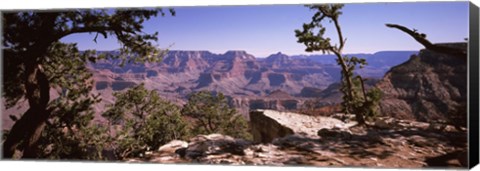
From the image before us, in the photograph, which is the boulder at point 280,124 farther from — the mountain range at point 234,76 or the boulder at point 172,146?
the boulder at point 172,146

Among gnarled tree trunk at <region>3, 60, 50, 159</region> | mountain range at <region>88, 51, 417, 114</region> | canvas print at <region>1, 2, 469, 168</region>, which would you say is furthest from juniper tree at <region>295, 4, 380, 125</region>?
gnarled tree trunk at <region>3, 60, 50, 159</region>

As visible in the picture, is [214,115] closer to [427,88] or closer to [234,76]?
[234,76]

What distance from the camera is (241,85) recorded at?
321 inches

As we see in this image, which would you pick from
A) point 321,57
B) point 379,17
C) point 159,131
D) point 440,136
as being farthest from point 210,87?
point 440,136

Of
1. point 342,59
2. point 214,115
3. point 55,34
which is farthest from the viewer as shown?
point 55,34

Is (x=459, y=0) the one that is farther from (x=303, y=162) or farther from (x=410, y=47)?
(x=303, y=162)

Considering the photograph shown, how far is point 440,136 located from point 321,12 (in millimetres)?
1992

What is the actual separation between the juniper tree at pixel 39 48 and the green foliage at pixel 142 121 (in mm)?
519

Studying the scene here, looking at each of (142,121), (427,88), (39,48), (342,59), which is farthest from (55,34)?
(427,88)

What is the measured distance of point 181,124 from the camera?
8.35m

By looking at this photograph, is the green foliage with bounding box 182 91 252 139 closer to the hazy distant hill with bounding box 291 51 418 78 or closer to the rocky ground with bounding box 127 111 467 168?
the rocky ground with bounding box 127 111 467 168

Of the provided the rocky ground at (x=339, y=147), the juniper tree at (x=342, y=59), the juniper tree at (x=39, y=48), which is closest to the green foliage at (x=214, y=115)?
the rocky ground at (x=339, y=147)

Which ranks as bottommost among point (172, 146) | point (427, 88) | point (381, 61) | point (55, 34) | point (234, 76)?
point (172, 146)

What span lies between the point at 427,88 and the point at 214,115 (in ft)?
8.87
